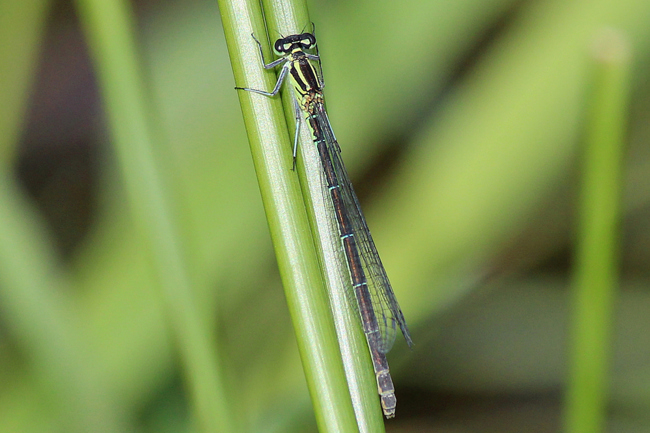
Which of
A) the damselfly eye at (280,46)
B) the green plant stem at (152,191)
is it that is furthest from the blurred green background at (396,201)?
the damselfly eye at (280,46)

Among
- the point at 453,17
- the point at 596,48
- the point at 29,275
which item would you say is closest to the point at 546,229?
the point at 453,17

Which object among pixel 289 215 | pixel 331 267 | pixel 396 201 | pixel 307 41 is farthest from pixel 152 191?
pixel 396 201

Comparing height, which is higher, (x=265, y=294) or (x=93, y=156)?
(x=93, y=156)

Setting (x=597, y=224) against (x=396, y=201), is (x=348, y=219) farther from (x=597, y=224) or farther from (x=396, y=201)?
(x=597, y=224)

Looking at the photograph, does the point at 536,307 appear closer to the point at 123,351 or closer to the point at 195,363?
the point at 123,351

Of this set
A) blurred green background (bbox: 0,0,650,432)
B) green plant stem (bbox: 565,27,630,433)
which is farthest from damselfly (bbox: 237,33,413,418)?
green plant stem (bbox: 565,27,630,433)

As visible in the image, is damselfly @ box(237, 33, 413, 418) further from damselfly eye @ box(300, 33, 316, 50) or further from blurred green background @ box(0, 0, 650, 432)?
blurred green background @ box(0, 0, 650, 432)
